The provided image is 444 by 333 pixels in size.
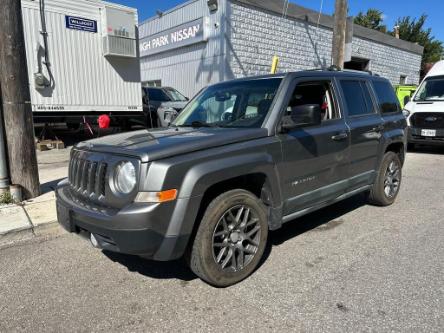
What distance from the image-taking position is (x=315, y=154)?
3.96m

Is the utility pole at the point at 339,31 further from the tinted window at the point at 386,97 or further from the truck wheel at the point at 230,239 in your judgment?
the truck wheel at the point at 230,239

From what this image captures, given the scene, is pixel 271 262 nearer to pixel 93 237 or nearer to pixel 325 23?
pixel 93 237

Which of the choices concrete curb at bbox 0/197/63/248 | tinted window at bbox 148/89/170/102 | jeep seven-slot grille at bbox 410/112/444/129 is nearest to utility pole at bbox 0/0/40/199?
concrete curb at bbox 0/197/63/248

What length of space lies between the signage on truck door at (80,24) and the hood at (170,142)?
27.6 ft

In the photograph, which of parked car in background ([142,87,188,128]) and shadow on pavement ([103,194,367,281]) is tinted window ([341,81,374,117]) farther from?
parked car in background ([142,87,188,128])

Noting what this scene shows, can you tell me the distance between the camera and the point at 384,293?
313cm

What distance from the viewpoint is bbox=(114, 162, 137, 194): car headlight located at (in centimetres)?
288

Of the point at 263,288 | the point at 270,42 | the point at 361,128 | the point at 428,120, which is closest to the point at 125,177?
the point at 263,288

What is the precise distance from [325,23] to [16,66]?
51.1ft

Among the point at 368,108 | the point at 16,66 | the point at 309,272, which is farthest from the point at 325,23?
the point at 309,272

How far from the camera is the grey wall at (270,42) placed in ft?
46.1

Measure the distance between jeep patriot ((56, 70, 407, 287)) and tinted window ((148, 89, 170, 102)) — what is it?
356 inches

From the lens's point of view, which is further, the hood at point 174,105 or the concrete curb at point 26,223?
the hood at point 174,105

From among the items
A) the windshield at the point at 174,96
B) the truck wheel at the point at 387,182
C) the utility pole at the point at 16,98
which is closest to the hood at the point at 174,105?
the windshield at the point at 174,96
